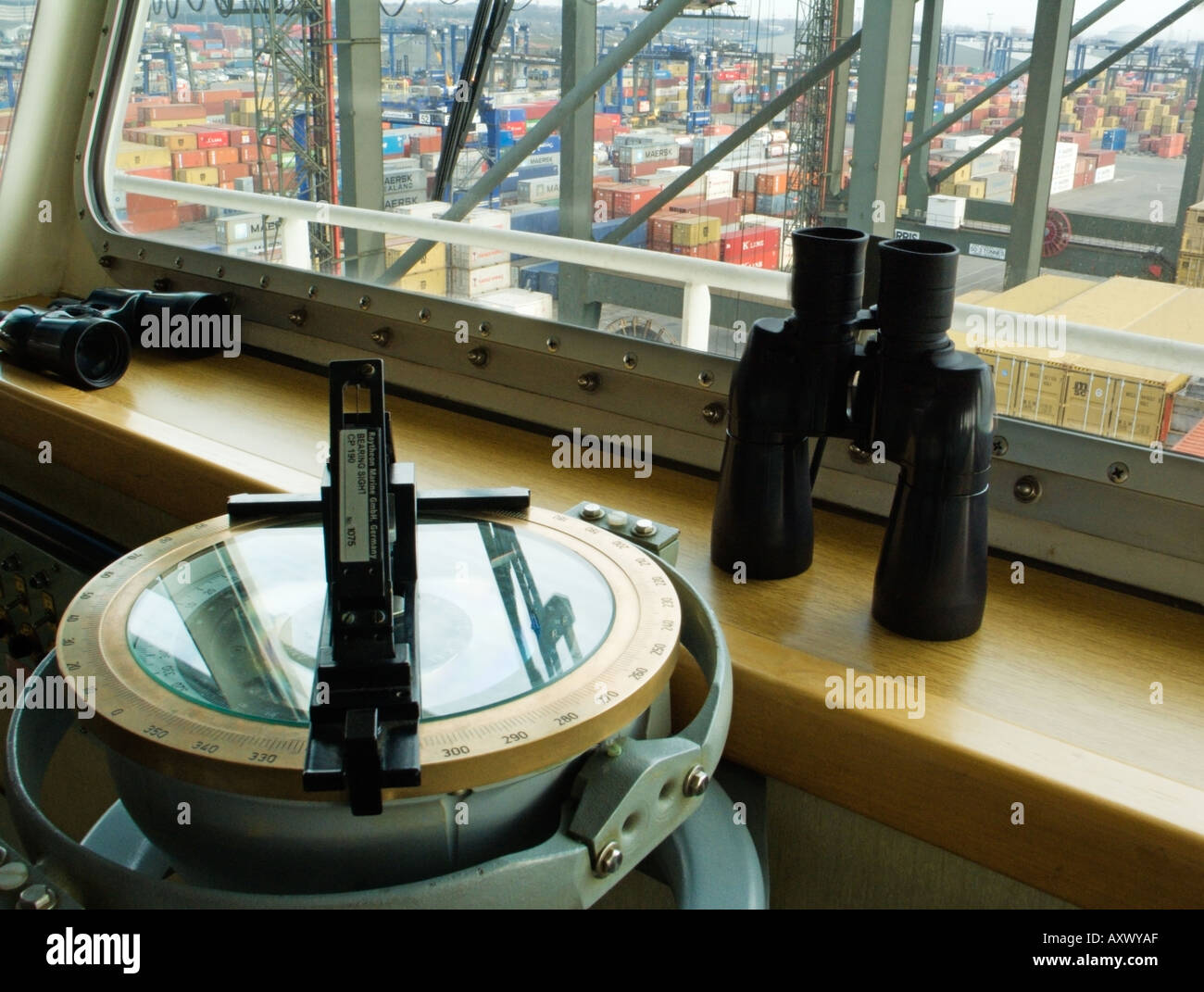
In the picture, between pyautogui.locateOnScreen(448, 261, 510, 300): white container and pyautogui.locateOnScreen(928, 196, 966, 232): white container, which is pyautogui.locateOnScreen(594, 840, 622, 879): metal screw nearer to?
pyautogui.locateOnScreen(928, 196, 966, 232): white container

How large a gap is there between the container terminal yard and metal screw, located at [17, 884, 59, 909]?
1.07 meters

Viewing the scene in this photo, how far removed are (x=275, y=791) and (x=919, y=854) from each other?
2.07 ft

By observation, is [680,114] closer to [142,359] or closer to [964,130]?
[964,130]

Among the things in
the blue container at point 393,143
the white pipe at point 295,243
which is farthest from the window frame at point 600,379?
the blue container at point 393,143

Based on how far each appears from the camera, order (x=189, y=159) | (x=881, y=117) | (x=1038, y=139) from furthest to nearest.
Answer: (x=189, y=159) → (x=881, y=117) → (x=1038, y=139)

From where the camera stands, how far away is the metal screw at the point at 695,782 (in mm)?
827

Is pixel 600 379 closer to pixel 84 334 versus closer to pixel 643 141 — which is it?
pixel 643 141

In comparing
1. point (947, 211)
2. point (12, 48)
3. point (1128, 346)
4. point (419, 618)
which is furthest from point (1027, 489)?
point (12, 48)

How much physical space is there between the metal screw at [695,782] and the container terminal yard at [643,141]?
0.83 m

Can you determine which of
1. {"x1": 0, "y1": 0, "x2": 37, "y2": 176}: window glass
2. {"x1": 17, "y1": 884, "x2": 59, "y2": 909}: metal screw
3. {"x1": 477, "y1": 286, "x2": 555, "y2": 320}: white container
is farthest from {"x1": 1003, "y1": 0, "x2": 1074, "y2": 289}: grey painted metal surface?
{"x1": 0, "y1": 0, "x2": 37, "y2": 176}: window glass

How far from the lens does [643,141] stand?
80.8 inches

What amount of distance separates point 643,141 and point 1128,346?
1.04m

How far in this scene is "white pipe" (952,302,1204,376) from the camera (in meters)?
1.24

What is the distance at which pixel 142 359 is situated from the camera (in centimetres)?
216
